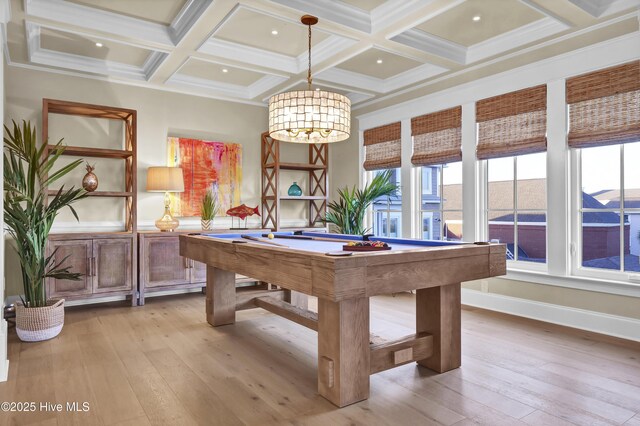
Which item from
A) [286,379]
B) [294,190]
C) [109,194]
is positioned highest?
[294,190]

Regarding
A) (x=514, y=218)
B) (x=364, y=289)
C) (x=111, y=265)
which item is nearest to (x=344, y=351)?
(x=364, y=289)

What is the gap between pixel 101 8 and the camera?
11.2ft

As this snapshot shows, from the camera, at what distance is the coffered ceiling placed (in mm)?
3234

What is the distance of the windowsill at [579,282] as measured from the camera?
329cm

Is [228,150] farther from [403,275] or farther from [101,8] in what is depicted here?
[403,275]

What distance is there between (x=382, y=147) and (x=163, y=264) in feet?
10.1

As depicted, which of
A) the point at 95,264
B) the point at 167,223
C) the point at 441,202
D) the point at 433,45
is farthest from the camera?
the point at 441,202

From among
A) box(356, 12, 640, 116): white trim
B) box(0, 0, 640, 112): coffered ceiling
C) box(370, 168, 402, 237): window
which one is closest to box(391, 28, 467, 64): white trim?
box(0, 0, 640, 112): coffered ceiling

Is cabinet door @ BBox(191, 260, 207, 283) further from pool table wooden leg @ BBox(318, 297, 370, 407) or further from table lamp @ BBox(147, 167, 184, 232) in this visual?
pool table wooden leg @ BBox(318, 297, 370, 407)

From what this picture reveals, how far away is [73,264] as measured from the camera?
4160mm

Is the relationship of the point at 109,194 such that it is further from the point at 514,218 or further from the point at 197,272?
the point at 514,218

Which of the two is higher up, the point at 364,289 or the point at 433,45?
the point at 433,45

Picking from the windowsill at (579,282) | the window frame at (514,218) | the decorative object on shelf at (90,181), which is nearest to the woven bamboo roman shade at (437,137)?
the window frame at (514,218)

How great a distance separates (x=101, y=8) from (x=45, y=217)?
176 centimetres
